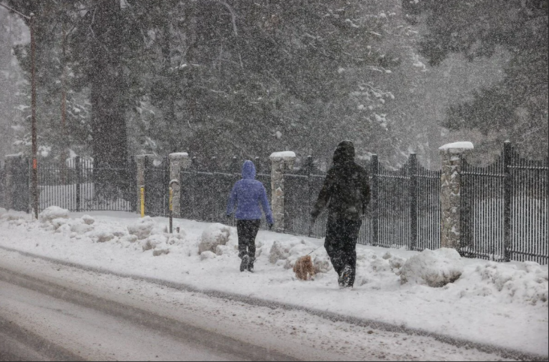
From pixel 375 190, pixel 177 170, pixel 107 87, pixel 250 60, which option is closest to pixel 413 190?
pixel 375 190

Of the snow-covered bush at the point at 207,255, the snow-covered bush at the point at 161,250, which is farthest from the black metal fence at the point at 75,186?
the snow-covered bush at the point at 207,255

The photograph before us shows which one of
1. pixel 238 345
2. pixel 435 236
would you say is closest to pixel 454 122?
pixel 435 236

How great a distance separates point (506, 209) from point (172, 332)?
7241 millimetres

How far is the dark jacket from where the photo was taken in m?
9.93

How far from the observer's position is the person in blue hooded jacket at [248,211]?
11.7 m

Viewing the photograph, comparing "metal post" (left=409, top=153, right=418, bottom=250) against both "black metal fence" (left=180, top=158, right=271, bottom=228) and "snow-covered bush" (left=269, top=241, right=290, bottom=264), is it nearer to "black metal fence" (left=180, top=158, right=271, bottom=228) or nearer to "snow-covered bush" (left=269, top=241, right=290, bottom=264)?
"snow-covered bush" (left=269, top=241, right=290, bottom=264)

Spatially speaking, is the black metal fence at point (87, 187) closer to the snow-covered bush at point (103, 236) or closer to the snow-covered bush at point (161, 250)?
the snow-covered bush at point (103, 236)

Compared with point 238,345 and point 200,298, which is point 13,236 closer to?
point 200,298

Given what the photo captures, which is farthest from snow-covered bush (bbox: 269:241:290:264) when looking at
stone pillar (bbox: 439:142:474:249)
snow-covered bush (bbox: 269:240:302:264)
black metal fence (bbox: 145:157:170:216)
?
black metal fence (bbox: 145:157:170:216)

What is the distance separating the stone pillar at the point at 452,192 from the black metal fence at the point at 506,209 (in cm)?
11

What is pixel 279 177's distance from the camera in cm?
1775

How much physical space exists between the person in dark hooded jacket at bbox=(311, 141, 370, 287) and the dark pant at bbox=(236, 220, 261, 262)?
6.40ft

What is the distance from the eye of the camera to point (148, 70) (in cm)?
2805

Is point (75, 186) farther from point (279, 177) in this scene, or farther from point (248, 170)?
point (248, 170)
